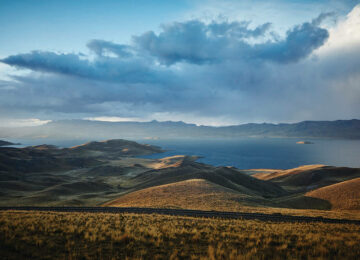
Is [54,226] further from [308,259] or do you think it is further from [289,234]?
[289,234]

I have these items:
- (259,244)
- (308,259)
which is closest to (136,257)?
(259,244)

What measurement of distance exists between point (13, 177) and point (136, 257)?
11190 cm

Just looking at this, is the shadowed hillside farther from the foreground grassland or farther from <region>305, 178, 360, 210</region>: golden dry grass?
the foreground grassland

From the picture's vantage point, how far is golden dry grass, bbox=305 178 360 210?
39.0 m

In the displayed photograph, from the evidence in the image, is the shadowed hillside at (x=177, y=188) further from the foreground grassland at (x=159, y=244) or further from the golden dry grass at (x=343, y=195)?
the foreground grassland at (x=159, y=244)

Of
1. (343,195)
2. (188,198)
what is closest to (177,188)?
(188,198)

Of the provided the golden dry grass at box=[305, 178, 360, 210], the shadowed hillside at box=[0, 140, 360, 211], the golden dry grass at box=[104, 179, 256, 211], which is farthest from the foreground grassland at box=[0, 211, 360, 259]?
the golden dry grass at box=[305, 178, 360, 210]

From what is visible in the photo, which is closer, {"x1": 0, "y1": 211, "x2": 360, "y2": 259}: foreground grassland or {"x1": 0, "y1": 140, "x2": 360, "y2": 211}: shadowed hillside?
{"x1": 0, "y1": 211, "x2": 360, "y2": 259}: foreground grassland

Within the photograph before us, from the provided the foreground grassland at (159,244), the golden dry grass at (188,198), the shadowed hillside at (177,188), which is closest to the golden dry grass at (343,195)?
the shadowed hillside at (177,188)

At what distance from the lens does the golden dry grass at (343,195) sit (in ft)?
128

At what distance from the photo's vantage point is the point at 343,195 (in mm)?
43781

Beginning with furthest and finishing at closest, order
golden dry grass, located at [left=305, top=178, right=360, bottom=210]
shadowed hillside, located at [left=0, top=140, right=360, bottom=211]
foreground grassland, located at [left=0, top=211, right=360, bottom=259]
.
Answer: golden dry grass, located at [left=305, top=178, right=360, bottom=210] → shadowed hillside, located at [left=0, top=140, right=360, bottom=211] → foreground grassland, located at [left=0, top=211, right=360, bottom=259]

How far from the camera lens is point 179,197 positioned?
1503 inches

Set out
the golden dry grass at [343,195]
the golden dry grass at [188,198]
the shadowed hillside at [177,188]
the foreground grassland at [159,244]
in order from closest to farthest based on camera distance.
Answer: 1. the foreground grassland at [159,244]
2. the golden dry grass at [188,198]
3. the shadowed hillside at [177,188]
4. the golden dry grass at [343,195]
